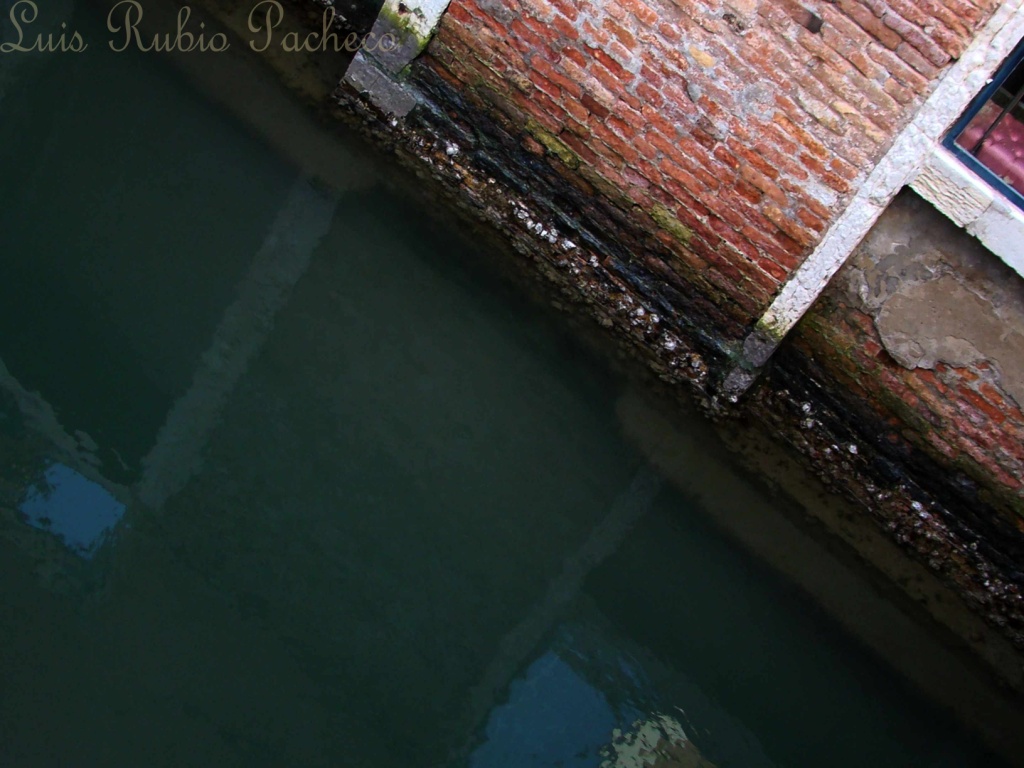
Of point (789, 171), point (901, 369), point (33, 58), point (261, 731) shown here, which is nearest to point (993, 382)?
point (901, 369)

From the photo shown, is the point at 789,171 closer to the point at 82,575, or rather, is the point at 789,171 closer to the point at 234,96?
the point at 234,96

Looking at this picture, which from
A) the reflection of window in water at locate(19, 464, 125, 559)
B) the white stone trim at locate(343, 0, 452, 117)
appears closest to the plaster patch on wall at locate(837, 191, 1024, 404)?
the white stone trim at locate(343, 0, 452, 117)

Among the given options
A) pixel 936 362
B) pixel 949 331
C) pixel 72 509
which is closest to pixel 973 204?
pixel 949 331

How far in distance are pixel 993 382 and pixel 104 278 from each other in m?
3.30

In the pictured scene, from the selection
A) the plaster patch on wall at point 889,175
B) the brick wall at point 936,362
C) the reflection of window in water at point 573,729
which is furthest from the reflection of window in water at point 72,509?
the brick wall at point 936,362

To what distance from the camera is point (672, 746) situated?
11.8 ft

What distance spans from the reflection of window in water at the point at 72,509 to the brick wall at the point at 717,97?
2122mm

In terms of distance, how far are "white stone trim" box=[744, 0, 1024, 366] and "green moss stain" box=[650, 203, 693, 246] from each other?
1.38ft

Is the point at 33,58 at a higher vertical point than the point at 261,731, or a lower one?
higher

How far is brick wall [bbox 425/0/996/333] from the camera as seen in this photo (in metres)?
3.34

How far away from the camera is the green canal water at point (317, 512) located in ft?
10.8

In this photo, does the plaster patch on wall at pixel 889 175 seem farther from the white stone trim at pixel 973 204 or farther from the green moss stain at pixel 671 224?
the green moss stain at pixel 671 224

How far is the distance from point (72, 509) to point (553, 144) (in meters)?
2.25

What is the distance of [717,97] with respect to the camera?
12.0ft
